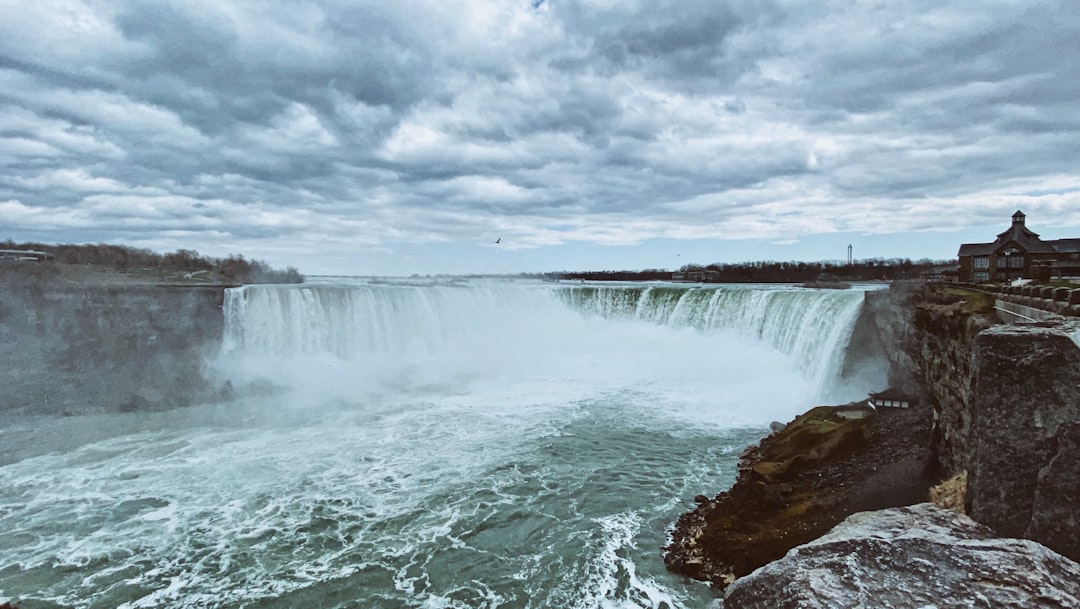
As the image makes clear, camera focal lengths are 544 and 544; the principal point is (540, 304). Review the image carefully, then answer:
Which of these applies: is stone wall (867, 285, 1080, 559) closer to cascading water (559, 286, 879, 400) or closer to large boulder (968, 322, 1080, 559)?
large boulder (968, 322, 1080, 559)

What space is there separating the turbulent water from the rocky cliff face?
1110mm

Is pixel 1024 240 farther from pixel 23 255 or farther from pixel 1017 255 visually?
pixel 23 255

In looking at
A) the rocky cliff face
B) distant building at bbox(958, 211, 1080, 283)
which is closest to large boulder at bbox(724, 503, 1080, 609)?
the rocky cliff face

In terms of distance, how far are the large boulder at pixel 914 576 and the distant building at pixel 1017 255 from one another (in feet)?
95.8

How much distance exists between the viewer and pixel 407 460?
12.4m

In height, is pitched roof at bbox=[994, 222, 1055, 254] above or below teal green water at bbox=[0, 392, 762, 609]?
above

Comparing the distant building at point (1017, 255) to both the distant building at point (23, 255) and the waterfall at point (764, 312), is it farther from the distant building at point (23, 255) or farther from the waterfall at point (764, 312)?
the distant building at point (23, 255)

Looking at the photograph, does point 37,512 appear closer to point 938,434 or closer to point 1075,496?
point 1075,496

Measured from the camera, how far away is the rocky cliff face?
18.9 m

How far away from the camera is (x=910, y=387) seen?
13930mm

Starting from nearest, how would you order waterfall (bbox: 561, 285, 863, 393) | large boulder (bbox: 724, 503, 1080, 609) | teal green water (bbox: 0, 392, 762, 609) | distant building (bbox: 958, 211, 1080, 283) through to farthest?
large boulder (bbox: 724, 503, 1080, 609) < teal green water (bbox: 0, 392, 762, 609) < waterfall (bbox: 561, 285, 863, 393) < distant building (bbox: 958, 211, 1080, 283)

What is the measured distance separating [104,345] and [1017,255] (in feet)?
141

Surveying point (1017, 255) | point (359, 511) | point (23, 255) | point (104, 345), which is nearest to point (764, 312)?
point (359, 511)

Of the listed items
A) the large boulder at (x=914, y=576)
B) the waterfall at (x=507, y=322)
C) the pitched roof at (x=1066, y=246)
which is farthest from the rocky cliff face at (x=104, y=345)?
the pitched roof at (x=1066, y=246)
